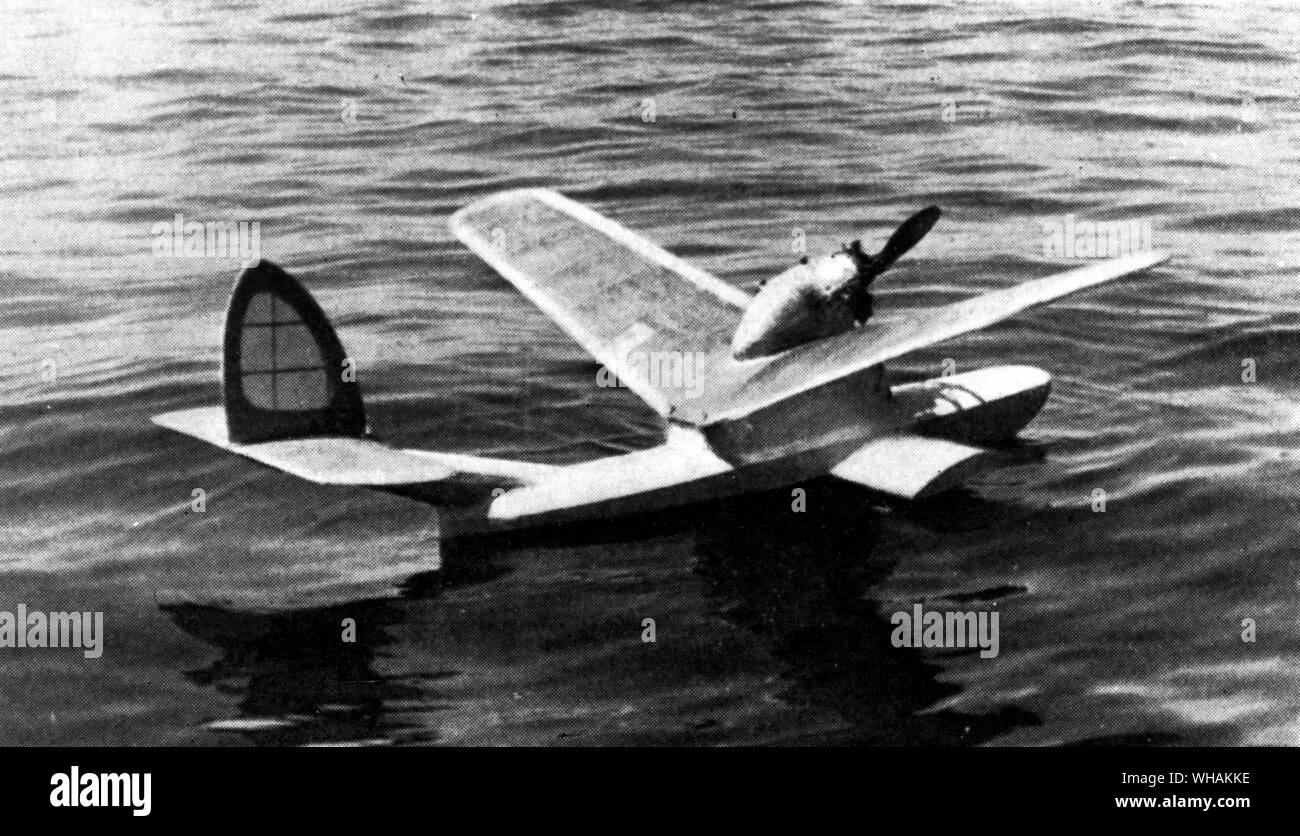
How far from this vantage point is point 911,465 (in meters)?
17.0

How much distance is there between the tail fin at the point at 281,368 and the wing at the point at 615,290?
4200 mm

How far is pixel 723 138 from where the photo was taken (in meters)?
31.0

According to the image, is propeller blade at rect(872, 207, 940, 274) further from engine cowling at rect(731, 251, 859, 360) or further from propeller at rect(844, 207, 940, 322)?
engine cowling at rect(731, 251, 859, 360)

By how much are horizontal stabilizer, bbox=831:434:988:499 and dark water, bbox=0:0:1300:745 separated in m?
0.58

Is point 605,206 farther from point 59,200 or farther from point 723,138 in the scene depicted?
point 59,200

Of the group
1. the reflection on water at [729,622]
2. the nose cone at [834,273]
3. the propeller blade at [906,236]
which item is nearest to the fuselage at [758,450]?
the reflection on water at [729,622]

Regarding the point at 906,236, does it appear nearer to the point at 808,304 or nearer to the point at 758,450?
the point at 808,304

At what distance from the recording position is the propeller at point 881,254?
18469 millimetres

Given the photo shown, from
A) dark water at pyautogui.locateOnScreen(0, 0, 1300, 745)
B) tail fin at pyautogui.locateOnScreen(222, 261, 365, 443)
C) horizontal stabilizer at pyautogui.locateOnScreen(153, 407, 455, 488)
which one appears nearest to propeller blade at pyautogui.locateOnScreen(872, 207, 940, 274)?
dark water at pyautogui.locateOnScreen(0, 0, 1300, 745)

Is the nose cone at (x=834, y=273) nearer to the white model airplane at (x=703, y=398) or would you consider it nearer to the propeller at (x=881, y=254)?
the white model airplane at (x=703, y=398)

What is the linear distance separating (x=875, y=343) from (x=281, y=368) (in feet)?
21.3

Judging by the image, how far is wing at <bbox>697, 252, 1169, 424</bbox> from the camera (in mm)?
16547

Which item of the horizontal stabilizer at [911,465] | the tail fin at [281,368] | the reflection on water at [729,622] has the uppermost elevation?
the tail fin at [281,368]
